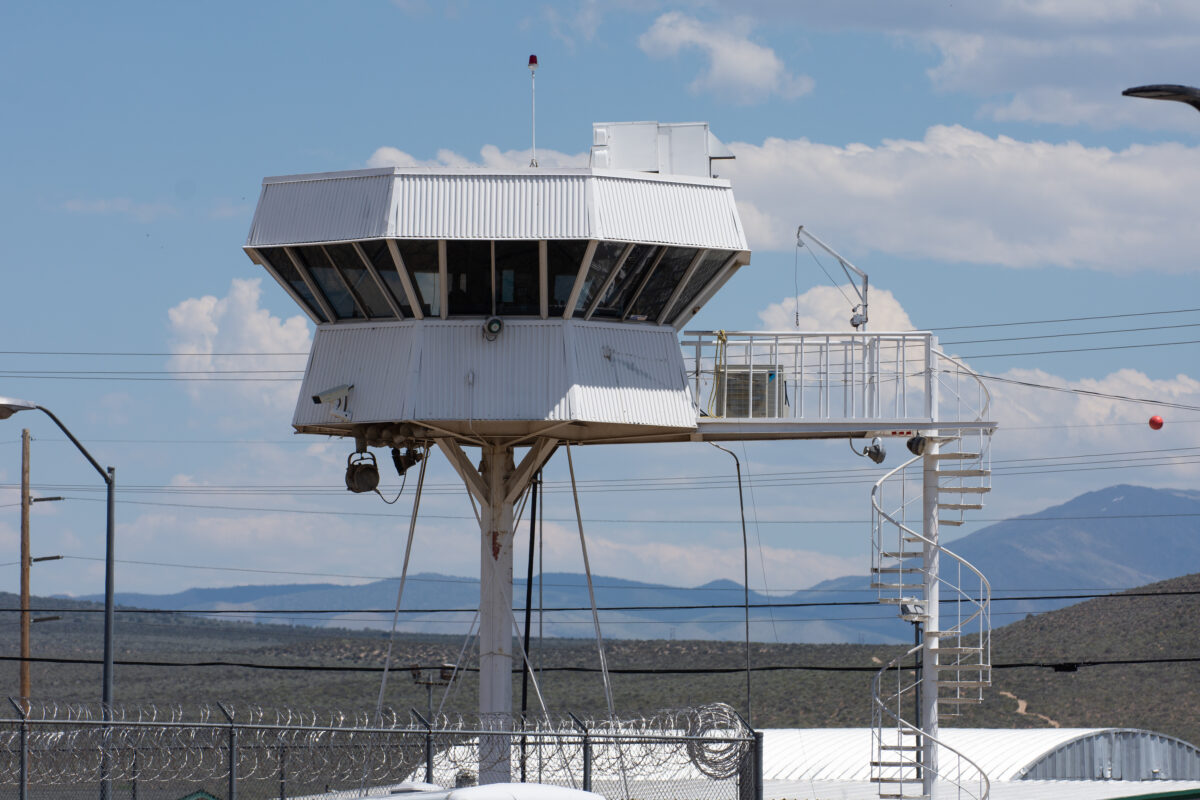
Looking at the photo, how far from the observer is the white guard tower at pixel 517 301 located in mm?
26859

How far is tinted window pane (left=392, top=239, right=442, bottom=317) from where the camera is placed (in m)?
27.2

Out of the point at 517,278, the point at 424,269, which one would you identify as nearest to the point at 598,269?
the point at 517,278

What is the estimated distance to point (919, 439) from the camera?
107 ft

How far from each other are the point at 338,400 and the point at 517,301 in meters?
3.60

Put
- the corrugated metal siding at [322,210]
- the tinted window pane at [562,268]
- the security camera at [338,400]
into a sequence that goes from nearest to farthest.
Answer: the corrugated metal siding at [322,210]
the tinted window pane at [562,268]
the security camera at [338,400]

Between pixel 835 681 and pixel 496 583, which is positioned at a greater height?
pixel 496 583

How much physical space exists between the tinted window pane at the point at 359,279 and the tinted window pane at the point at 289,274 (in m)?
0.91

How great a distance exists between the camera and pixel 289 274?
1126 inches

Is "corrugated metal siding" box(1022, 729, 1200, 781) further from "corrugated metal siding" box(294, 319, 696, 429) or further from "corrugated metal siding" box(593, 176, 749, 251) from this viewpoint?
"corrugated metal siding" box(593, 176, 749, 251)

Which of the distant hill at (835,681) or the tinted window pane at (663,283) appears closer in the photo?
the tinted window pane at (663,283)

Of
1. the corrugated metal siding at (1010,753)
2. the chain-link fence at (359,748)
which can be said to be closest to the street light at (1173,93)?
the chain-link fence at (359,748)

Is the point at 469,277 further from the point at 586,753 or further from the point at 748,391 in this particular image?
the point at 586,753

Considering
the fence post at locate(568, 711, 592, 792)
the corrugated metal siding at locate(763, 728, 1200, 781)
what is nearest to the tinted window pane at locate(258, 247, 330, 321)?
the fence post at locate(568, 711, 592, 792)

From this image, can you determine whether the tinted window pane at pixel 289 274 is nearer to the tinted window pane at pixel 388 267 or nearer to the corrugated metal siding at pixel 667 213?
the tinted window pane at pixel 388 267
